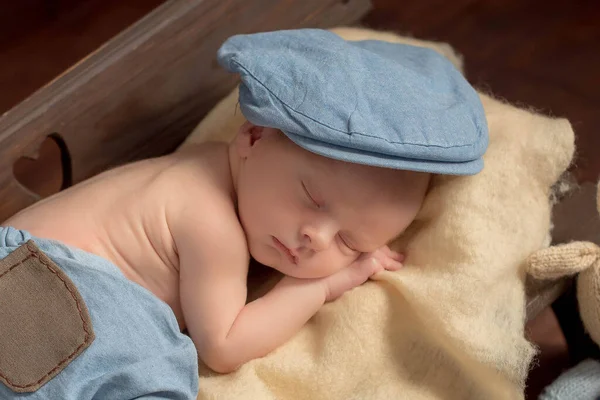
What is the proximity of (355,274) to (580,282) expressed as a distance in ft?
0.92

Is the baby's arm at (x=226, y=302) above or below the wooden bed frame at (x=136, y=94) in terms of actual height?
below

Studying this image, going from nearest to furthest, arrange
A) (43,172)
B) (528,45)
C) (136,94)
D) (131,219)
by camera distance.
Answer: (131,219), (136,94), (43,172), (528,45)

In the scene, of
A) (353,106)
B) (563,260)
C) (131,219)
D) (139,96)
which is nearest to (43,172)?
(139,96)

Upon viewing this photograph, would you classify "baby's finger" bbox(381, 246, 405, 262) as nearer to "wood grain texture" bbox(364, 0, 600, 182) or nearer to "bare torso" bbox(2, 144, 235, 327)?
"bare torso" bbox(2, 144, 235, 327)

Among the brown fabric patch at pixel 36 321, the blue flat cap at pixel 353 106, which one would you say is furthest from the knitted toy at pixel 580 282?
the brown fabric patch at pixel 36 321

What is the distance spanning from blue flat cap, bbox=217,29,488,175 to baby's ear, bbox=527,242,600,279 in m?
0.14

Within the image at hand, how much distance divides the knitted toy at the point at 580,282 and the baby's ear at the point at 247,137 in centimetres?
38

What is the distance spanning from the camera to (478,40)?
171cm

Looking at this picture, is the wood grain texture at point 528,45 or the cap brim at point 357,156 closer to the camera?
the cap brim at point 357,156

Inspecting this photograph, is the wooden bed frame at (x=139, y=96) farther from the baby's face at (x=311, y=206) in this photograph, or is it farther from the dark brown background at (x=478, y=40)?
the dark brown background at (x=478, y=40)

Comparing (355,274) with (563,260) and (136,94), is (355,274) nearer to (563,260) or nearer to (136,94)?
(563,260)

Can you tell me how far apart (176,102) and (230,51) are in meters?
0.27

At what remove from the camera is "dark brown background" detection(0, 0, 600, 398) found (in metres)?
1.59

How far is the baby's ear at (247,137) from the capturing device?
892 millimetres
